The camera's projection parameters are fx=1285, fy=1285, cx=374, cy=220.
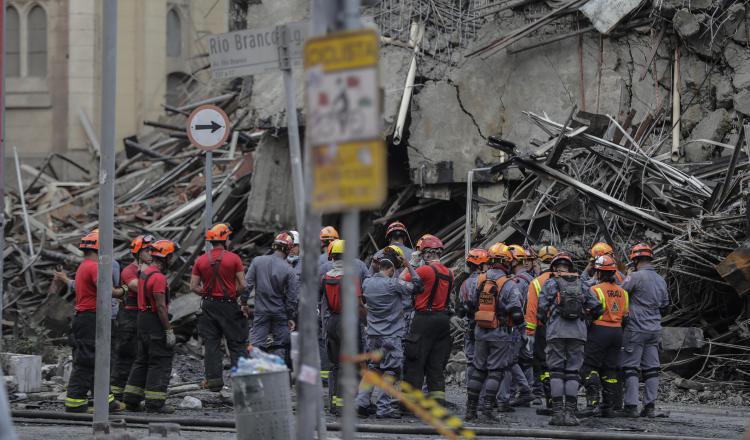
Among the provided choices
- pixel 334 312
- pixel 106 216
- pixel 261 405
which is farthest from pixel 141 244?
pixel 261 405

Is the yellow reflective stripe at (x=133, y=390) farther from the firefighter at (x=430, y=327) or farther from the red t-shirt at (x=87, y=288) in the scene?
the firefighter at (x=430, y=327)

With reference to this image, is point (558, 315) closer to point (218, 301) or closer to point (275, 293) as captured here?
point (275, 293)

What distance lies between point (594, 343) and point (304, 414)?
286 inches

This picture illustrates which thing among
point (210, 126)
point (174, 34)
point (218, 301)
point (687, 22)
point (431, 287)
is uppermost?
point (174, 34)

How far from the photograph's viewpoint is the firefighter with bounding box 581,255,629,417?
1453cm

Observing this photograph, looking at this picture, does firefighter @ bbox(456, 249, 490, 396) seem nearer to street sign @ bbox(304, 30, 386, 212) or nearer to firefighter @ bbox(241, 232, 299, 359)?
firefighter @ bbox(241, 232, 299, 359)

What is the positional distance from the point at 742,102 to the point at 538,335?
240 inches

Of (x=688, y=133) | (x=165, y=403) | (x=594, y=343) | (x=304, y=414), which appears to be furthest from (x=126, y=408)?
(x=688, y=133)

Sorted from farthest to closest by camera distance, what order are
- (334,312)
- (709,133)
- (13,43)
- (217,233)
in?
1. (13,43)
2. (709,133)
3. (217,233)
4. (334,312)

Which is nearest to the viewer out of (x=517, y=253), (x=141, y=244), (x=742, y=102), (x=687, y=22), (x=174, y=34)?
(x=141, y=244)

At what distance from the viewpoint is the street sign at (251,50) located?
9891 millimetres

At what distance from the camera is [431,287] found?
14.2m

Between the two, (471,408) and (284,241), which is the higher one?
(284,241)

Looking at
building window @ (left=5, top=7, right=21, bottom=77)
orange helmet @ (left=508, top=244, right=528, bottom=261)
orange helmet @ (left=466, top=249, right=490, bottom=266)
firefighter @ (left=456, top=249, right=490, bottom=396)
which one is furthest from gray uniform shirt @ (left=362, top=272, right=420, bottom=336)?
building window @ (left=5, top=7, right=21, bottom=77)
